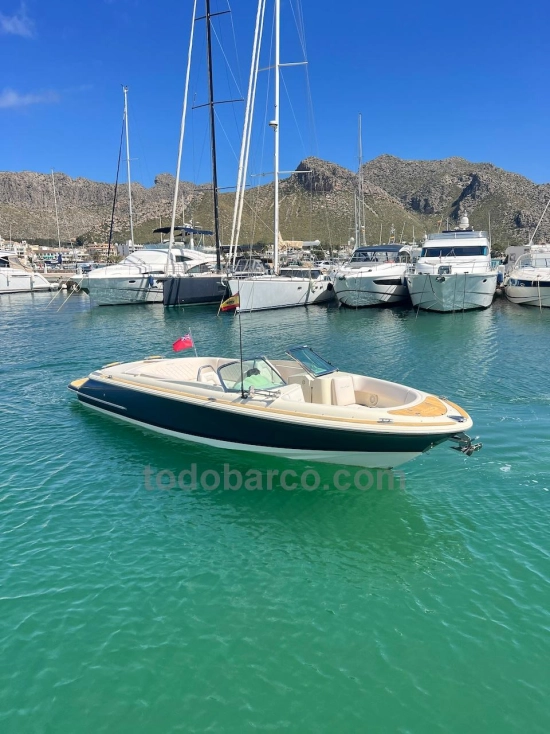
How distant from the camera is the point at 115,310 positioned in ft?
136

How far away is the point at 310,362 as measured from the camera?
1102cm

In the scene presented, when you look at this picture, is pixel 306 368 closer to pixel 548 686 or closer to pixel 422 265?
pixel 548 686

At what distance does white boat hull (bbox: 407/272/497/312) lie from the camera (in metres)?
34.8

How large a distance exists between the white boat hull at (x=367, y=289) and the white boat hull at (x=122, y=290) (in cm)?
1635

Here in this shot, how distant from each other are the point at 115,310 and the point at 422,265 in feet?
79.1

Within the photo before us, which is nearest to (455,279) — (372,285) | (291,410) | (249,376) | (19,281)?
(372,285)

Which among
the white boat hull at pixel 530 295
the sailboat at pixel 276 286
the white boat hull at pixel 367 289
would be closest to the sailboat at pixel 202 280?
the sailboat at pixel 276 286

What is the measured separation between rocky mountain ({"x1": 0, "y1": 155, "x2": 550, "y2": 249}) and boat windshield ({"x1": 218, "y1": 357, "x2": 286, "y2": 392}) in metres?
94.3

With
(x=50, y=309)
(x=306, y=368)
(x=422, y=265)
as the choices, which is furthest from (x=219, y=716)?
(x=50, y=309)

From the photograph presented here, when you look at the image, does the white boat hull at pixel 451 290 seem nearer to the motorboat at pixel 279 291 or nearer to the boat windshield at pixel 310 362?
the motorboat at pixel 279 291

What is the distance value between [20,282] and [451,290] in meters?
48.3

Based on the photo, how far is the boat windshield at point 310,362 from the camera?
35.4 ft

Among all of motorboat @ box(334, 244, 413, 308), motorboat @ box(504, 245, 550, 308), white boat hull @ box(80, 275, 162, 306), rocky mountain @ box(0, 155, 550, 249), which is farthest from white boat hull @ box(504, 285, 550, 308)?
rocky mountain @ box(0, 155, 550, 249)

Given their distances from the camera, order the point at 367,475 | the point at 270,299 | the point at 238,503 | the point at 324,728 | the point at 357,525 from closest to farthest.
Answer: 1. the point at 324,728
2. the point at 357,525
3. the point at 238,503
4. the point at 367,475
5. the point at 270,299
